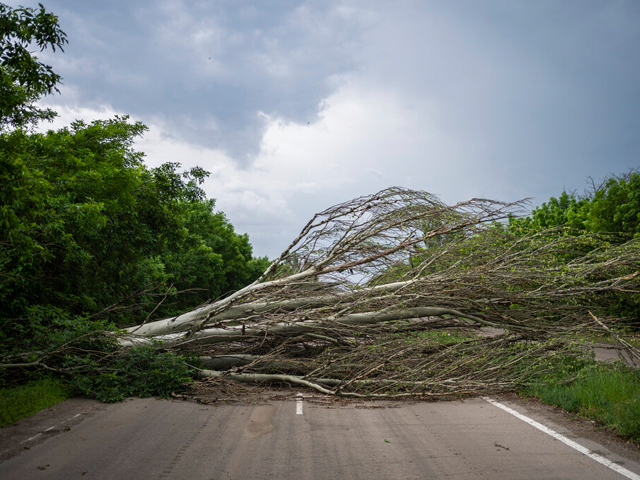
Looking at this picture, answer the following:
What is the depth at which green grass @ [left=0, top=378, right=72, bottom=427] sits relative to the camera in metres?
7.09

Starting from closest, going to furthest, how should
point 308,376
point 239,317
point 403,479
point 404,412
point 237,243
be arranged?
1. point 403,479
2. point 404,412
3. point 308,376
4. point 239,317
5. point 237,243

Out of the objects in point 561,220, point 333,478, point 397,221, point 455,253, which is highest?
point 561,220

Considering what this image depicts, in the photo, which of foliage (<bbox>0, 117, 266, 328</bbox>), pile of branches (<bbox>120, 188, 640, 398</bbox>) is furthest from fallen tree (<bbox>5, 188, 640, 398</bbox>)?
foliage (<bbox>0, 117, 266, 328</bbox>)

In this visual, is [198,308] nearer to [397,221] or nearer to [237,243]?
[397,221]

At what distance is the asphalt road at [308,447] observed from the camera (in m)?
4.89

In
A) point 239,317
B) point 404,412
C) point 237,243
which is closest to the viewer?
point 404,412

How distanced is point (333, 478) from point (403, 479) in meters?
0.65

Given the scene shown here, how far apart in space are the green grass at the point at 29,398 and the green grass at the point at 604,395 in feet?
25.3

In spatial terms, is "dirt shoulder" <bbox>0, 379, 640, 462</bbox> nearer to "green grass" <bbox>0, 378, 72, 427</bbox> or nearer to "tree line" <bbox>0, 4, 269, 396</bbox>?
"green grass" <bbox>0, 378, 72, 427</bbox>

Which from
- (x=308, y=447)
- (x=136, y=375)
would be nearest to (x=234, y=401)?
(x=136, y=375)

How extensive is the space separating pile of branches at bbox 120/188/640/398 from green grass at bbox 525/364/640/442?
2.15 feet

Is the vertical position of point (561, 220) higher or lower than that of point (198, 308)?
higher

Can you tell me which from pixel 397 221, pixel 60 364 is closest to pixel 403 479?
pixel 397 221

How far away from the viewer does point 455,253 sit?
10.4 m
